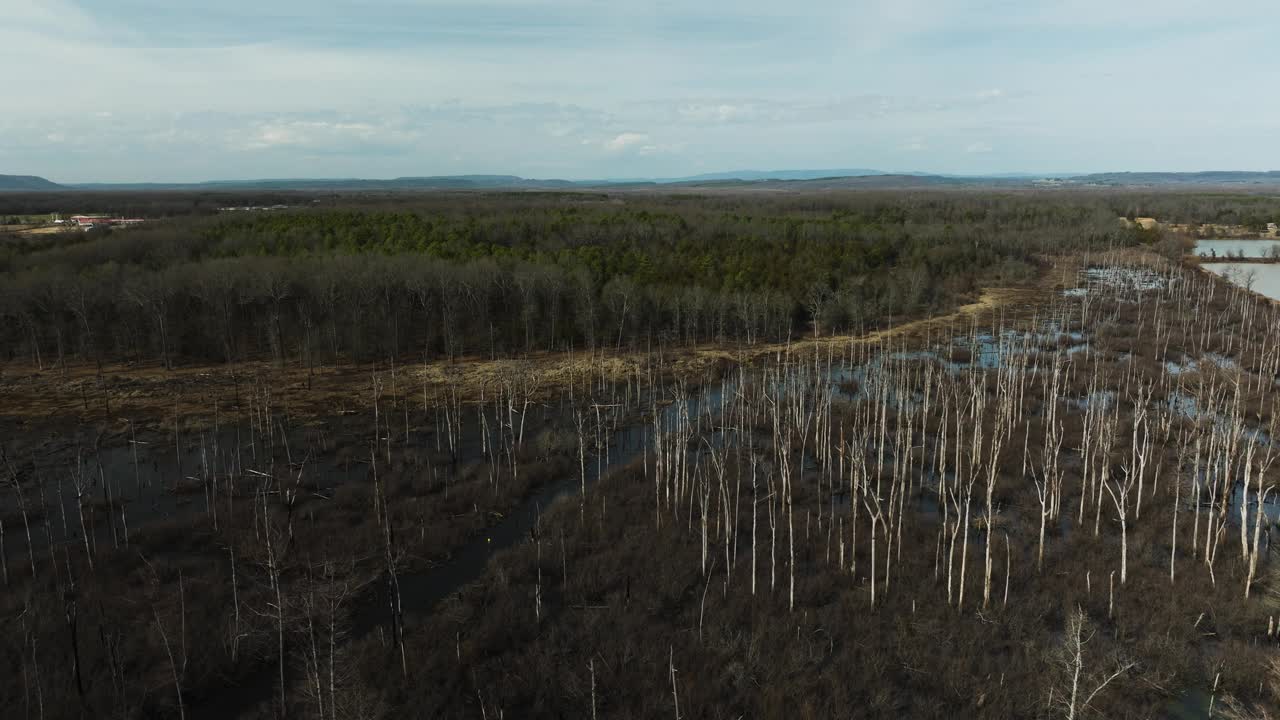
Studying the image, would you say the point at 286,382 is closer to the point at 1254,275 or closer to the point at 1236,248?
the point at 1254,275

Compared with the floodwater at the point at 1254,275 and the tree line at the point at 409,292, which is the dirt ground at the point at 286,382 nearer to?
the tree line at the point at 409,292

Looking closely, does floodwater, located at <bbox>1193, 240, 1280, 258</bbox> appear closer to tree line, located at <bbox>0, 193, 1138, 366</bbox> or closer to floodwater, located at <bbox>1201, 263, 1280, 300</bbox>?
floodwater, located at <bbox>1201, 263, 1280, 300</bbox>

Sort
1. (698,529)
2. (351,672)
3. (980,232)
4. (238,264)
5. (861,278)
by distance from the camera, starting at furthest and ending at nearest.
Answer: (980,232)
(861,278)
(238,264)
(698,529)
(351,672)

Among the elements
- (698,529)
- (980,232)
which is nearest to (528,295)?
(698,529)

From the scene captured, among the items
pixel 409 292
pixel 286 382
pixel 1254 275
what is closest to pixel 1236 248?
pixel 1254 275

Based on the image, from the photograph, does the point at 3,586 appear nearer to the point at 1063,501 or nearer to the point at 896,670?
the point at 896,670

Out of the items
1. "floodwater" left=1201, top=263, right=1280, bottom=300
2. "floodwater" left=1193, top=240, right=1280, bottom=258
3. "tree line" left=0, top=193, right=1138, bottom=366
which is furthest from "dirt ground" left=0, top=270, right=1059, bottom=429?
"floodwater" left=1193, top=240, right=1280, bottom=258
